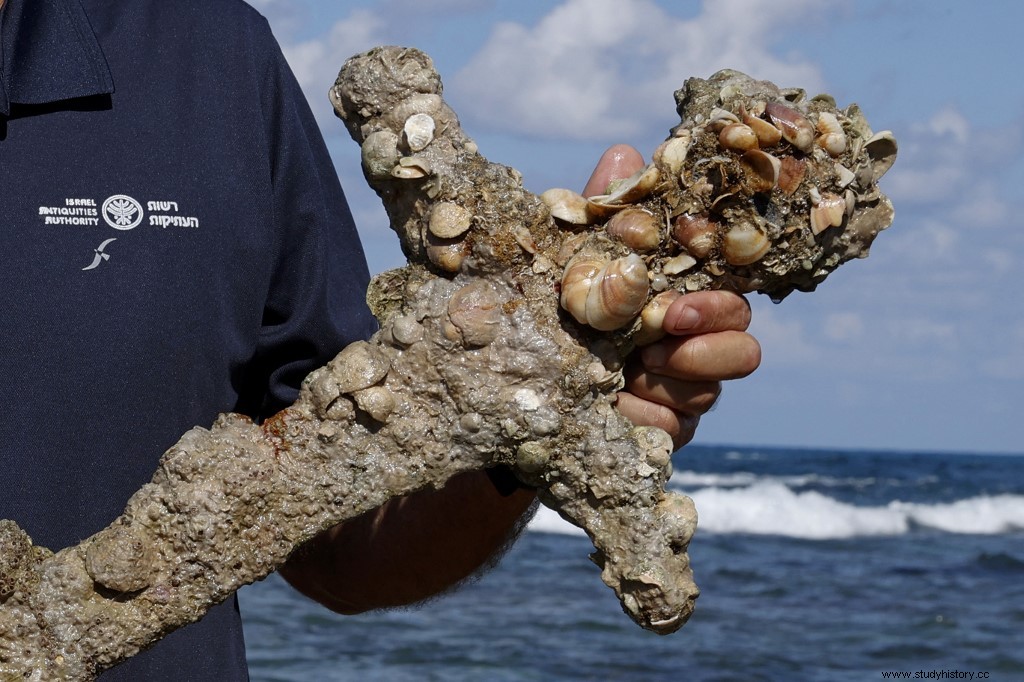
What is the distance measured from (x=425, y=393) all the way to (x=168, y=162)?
92cm

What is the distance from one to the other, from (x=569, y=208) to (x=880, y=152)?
0.59 meters

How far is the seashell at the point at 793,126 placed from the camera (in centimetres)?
184

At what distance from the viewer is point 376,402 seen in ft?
5.93

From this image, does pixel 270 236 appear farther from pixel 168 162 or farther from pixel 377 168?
pixel 377 168

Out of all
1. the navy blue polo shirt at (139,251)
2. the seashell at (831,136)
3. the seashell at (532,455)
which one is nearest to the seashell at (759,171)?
the seashell at (831,136)

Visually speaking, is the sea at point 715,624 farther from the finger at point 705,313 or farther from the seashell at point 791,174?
the seashell at point 791,174

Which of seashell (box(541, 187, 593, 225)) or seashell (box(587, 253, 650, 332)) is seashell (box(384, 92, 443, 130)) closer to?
seashell (box(541, 187, 593, 225))

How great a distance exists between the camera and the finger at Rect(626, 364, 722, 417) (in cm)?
203

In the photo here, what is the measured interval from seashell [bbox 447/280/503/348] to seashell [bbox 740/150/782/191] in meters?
0.47

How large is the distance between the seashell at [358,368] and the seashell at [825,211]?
0.77 m

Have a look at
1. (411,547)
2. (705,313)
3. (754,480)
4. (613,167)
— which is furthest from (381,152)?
(754,480)

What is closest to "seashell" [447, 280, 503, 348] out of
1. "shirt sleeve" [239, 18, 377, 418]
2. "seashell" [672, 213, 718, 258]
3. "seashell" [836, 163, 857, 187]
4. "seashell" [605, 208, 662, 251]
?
"seashell" [605, 208, 662, 251]

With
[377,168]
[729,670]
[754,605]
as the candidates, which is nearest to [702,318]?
[377,168]

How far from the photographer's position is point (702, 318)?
190 cm
